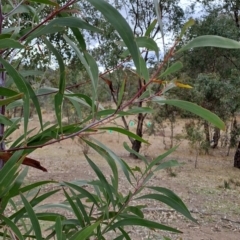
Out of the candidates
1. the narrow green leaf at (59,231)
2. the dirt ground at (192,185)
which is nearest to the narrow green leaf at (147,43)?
the narrow green leaf at (59,231)

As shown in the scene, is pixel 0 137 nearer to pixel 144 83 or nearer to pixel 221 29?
pixel 144 83

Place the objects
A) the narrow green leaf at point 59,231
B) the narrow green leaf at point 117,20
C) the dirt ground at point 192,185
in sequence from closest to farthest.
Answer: the narrow green leaf at point 117,20, the narrow green leaf at point 59,231, the dirt ground at point 192,185

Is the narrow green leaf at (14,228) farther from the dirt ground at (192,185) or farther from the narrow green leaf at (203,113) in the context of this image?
the dirt ground at (192,185)

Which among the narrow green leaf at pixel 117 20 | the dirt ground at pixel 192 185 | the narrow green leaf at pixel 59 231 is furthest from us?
the dirt ground at pixel 192 185

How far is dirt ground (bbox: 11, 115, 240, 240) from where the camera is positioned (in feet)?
12.0

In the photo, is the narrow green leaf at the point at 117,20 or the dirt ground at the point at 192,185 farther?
the dirt ground at the point at 192,185

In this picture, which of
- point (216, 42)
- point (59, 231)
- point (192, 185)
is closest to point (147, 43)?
point (216, 42)

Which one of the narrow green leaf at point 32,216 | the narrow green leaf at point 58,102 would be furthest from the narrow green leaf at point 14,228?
the narrow green leaf at point 58,102

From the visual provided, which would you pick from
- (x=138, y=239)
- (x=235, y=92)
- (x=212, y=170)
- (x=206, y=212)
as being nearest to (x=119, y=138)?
(x=212, y=170)

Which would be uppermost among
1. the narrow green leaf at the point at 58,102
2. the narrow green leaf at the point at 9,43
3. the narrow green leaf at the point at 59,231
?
the narrow green leaf at the point at 9,43

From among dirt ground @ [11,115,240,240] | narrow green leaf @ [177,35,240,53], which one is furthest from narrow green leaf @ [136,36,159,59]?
dirt ground @ [11,115,240,240]

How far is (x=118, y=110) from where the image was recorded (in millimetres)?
442

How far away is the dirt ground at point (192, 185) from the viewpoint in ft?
12.0

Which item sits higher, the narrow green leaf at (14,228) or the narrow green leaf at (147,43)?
the narrow green leaf at (147,43)
